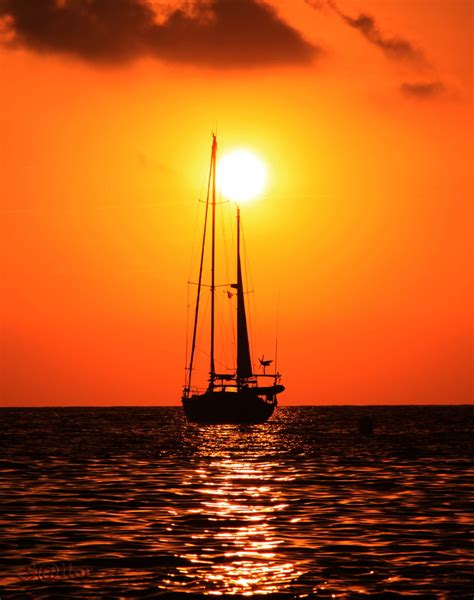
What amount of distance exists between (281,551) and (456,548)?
14.8 ft

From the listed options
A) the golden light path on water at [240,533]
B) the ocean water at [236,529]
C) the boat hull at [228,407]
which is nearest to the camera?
the ocean water at [236,529]

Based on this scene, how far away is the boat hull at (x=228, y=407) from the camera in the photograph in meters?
106

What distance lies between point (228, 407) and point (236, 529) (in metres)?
75.3

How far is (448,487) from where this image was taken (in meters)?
44.0

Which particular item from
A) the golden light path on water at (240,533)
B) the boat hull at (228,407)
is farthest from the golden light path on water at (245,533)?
the boat hull at (228,407)

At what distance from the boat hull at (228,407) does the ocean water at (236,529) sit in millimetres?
47057

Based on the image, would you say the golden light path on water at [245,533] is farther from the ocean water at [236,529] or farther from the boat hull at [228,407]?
the boat hull at [228,407]

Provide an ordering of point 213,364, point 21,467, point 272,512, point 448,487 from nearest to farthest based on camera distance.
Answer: point 272,512
point 448,487
point 21,467
point 213,364

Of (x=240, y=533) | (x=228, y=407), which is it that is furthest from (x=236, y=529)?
(x=228, y=407)

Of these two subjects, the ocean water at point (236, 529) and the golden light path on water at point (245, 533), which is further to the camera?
the golden light path on water at point (245, 533)

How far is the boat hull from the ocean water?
4706 cm

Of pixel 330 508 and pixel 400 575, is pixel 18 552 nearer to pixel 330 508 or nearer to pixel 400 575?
pixel 400 575

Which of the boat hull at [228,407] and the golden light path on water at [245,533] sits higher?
the boat hull at [228,407]

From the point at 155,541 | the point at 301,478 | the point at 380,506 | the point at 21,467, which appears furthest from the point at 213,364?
the point at 155,541
